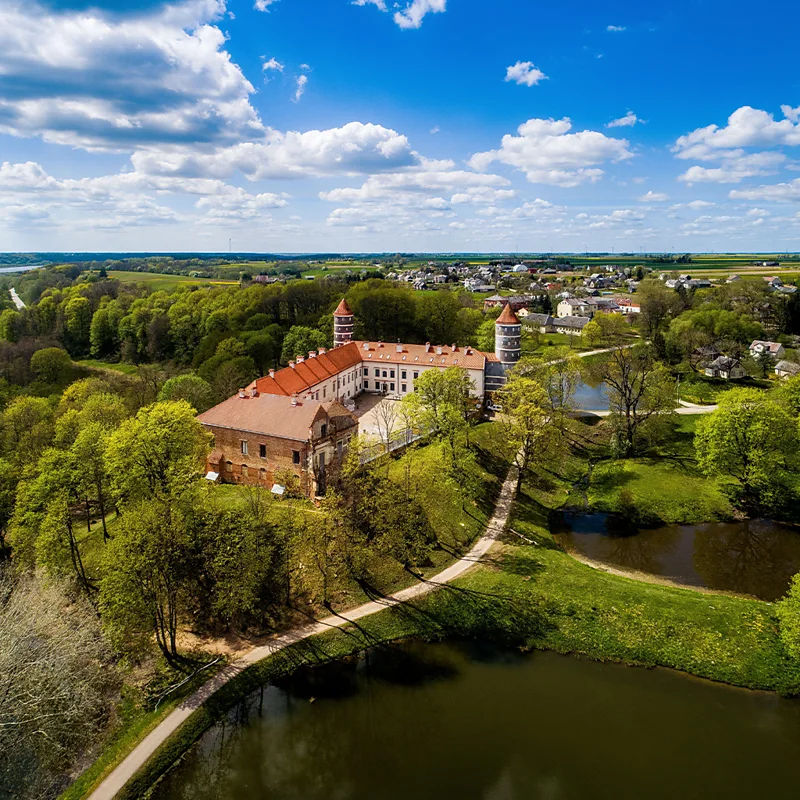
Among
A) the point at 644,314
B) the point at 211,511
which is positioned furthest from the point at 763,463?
the point at 644,314

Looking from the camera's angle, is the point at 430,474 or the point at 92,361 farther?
the point at 92,361

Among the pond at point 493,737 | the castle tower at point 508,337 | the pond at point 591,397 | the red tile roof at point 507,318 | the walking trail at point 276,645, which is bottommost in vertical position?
the pond at point 493,737

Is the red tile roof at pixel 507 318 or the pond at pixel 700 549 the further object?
the red tile roof at pixel 507 318

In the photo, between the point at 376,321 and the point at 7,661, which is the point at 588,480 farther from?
the point at 376,321

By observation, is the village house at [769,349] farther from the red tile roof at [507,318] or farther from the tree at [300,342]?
the tree at [300,342]

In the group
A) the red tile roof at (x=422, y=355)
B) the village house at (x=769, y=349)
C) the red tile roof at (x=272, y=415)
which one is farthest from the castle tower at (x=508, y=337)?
the village house at (x=769, y=349)

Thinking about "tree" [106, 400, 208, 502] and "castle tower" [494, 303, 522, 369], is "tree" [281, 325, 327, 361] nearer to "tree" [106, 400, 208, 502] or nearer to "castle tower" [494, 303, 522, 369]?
"castle tower" [494, 303, 522, 369]

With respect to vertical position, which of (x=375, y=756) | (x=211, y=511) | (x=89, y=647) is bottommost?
(x=375, y=756)
